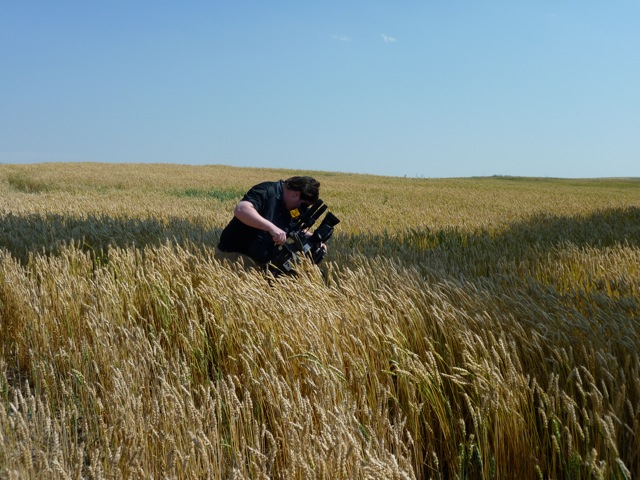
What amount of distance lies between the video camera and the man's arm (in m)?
0.13

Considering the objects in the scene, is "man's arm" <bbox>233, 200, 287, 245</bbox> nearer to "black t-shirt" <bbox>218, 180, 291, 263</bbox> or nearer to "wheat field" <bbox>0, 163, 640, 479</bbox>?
"black t-shirt" <bbox>218, 180, 291, 263</bbox>

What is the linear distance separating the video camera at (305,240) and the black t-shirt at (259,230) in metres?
0.18

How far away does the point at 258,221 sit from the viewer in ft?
16.0

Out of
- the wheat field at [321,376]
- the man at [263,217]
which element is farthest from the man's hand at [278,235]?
the wheat field at [321,376]

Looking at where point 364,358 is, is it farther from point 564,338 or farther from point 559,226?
point 559,226

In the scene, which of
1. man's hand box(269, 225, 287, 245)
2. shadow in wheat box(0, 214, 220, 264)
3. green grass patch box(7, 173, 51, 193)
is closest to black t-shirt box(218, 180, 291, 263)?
man's hand box(269, 225, 287, 245)

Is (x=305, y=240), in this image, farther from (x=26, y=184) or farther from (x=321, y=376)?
(x=26, y=184)

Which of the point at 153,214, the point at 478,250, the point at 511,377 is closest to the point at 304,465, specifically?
the point at 511,377

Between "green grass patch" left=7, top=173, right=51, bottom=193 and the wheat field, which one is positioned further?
"green grass patch" left=7, top=173, right=51, bottom=193

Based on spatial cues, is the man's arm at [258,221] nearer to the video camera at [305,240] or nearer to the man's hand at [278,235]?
the man's hand at [278,235]

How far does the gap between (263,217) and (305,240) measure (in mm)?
468

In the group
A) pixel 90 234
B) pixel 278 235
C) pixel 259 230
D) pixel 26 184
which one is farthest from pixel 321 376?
pixel 26 184

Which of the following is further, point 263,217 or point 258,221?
point 263,217

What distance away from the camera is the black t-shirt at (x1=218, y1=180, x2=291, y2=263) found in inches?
205
